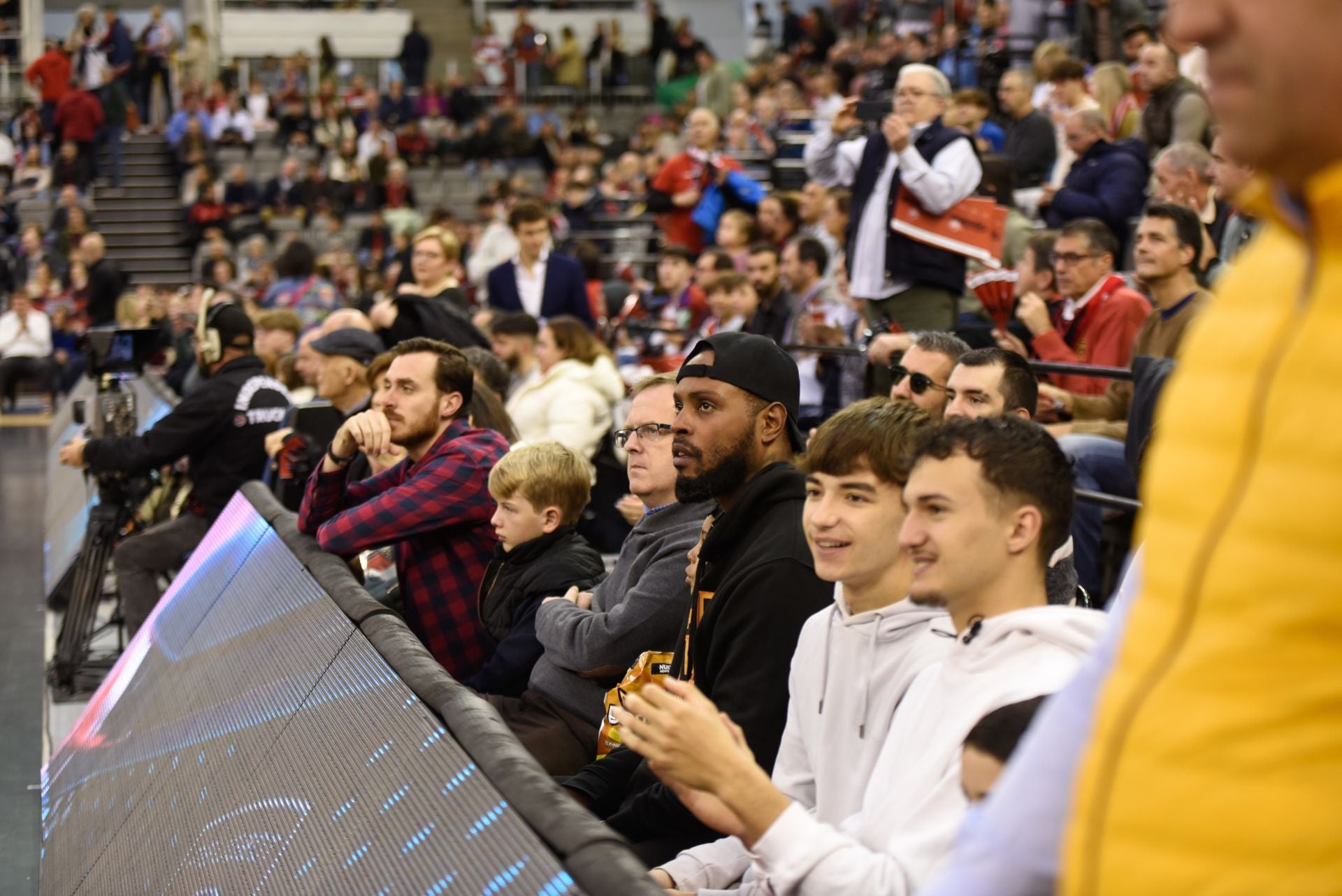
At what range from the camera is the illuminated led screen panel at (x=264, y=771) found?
96.4 inches

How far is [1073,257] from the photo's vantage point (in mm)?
6289

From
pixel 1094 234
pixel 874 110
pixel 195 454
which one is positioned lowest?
pixel 195 454

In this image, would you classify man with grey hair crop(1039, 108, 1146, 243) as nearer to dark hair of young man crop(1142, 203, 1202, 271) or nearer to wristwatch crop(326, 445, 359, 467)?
dark hair of young man crop(1142, 203, 1202, 271)

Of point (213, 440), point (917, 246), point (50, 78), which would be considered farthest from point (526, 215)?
point (50, 78)

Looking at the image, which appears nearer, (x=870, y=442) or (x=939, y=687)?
(x=939, y=687)

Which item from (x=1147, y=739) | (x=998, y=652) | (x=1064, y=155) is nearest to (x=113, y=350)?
(x=1064, y=155)

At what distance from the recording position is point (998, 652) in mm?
2146

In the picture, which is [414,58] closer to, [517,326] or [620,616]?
[517,326]

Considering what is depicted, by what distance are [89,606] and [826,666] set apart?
5.63 meters

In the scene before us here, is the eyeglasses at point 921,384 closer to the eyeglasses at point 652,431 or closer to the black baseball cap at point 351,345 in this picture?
the eyeglasses at point 652,431

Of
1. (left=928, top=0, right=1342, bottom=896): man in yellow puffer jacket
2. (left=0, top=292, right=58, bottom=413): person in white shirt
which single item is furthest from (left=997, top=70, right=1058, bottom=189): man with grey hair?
(left=0, top=292, right=58, bottom=413): person in white shirt

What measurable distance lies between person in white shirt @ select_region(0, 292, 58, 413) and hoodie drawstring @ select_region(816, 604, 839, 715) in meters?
18.2

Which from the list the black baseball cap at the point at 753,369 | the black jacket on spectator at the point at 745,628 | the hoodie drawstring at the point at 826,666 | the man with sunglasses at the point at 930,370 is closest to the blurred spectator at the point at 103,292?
the man with sunglasses at the point at 930,370

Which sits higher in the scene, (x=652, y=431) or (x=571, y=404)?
(x=652, y=431)
